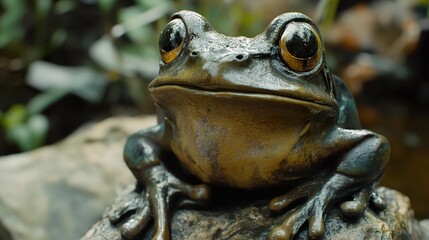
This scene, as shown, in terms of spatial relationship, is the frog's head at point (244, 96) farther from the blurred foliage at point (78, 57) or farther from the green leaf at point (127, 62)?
the green leaf at point (127, 62)

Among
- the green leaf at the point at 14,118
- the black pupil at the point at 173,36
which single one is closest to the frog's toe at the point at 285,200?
the black pupil at the point at 173,36

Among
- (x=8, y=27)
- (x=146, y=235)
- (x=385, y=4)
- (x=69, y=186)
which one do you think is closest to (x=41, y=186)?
(x=69, y=186)

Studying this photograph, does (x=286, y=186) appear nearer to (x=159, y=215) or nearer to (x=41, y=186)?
(x=159, y=215)

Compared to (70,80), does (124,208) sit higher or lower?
higher

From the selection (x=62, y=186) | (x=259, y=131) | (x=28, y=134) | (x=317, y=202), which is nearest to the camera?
(x=259, y=131)

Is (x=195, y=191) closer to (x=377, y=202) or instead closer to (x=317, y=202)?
(x=317, y=202)

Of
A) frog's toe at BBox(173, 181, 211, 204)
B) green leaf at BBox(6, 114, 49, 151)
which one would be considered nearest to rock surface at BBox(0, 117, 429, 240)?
frog's toe at BBox(173, 181, 211, 204)

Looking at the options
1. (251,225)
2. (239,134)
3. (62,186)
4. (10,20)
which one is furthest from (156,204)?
(10,20)
